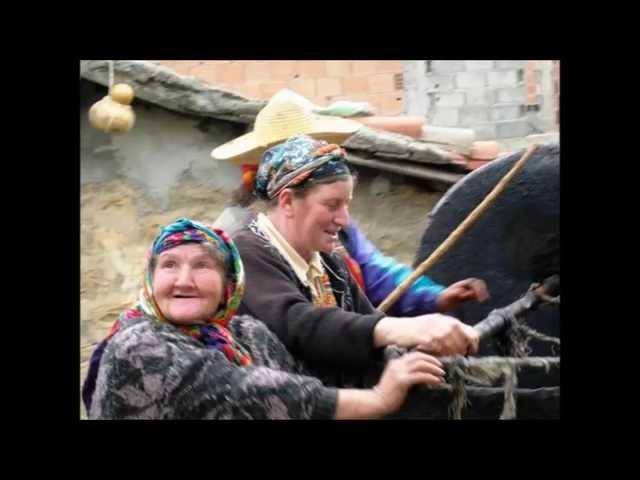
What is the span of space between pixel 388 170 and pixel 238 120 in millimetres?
541

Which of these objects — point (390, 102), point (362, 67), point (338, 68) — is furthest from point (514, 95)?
point (338, 68)

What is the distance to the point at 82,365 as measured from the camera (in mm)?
3719

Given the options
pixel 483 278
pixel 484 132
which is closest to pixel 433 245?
pixel 483 278

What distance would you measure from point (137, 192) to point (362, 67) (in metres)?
1.79

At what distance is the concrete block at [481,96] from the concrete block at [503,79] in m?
0.05

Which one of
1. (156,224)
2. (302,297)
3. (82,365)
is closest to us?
(302,297)

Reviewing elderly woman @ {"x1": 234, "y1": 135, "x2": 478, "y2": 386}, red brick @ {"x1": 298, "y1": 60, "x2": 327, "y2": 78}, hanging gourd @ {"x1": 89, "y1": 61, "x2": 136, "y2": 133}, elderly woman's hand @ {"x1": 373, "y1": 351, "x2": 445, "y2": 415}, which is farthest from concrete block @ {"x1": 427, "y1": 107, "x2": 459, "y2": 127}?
elderly woman's hand @ {"x1": 373, "y1": 351, "x2": 445, "y2": 415}

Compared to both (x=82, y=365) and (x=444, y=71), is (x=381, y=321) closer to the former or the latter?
(x=82, y=365)

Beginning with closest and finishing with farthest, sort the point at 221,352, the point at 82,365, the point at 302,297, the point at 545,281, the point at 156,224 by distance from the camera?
1. the point at 221,352
2. the point at 302,297
3. the point at 545,281
4. the point at 82,365
5. the point at 156,224

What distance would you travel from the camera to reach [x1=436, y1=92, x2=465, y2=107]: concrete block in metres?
5.92

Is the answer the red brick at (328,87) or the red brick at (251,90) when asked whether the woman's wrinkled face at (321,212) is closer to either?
the red brick at (251,90)

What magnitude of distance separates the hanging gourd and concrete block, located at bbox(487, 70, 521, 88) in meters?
2.56

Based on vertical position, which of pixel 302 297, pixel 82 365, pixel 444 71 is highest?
pixel 444 71

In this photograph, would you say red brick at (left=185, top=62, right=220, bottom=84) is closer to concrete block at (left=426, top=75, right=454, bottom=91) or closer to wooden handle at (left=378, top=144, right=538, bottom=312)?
concrete block at (left=426, top=75, right=454, bottom=91)
